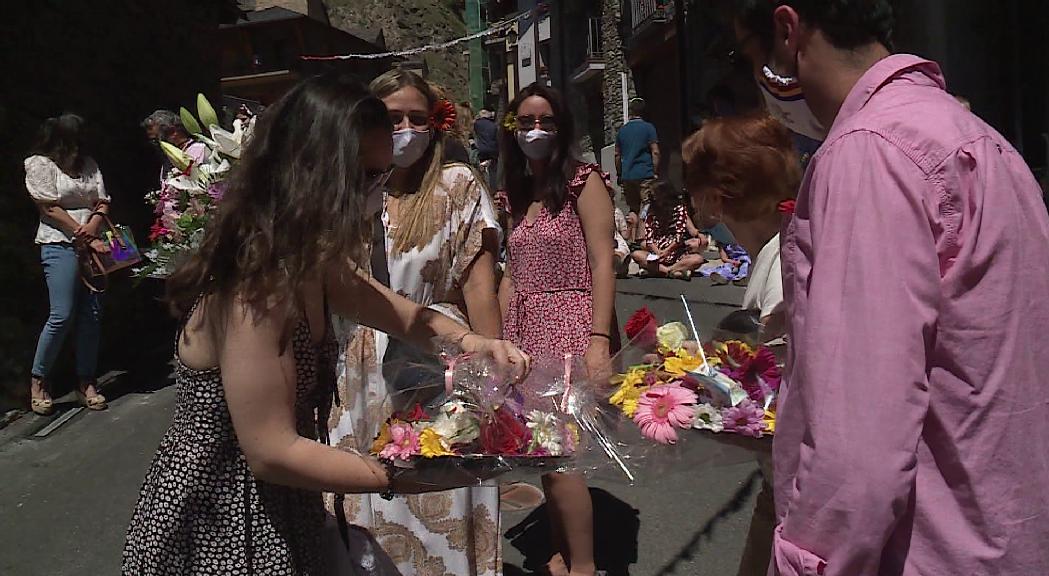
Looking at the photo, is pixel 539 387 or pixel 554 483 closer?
pixel 539 387

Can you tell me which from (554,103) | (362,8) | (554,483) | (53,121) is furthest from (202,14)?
(362,8)

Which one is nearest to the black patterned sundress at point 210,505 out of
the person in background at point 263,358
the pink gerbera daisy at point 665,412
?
the person in background at point 263,358

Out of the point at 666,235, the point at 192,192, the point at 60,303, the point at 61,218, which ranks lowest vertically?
the point at 666,235

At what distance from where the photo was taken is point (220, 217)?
5.49ft

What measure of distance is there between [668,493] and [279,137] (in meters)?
3.39

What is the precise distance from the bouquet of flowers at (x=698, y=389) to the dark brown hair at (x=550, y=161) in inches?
61.5

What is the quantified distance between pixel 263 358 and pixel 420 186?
1.47m

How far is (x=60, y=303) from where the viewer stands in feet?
19.8

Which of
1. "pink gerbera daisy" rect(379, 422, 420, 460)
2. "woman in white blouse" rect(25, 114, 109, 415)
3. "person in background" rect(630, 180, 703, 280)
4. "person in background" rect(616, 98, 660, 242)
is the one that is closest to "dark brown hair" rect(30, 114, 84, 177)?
"woman in white blouse" rect(25, 114, 109, 415)

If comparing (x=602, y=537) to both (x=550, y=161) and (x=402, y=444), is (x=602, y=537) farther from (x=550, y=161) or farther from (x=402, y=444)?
(x=402, y=444)

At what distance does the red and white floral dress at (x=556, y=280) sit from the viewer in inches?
136

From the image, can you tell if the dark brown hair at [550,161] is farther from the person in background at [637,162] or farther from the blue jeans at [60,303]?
the person in background at [637,162]

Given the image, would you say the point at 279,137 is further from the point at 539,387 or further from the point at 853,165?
the point at 853,165

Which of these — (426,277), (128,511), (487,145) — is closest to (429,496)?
(426,277)
